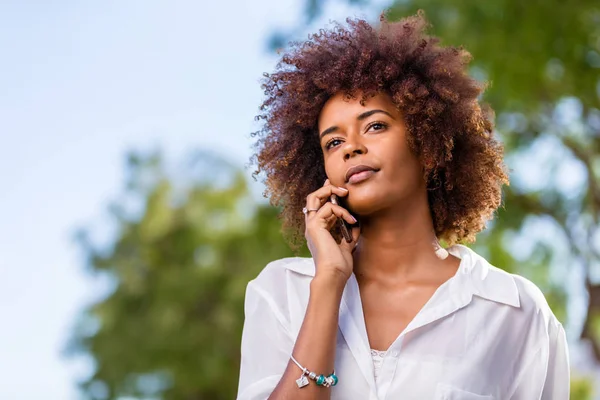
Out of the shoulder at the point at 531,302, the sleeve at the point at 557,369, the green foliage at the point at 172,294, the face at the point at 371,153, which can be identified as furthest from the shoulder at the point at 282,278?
the green foliage at the point at 172,294

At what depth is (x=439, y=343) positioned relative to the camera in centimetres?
273

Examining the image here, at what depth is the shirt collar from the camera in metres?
2.85

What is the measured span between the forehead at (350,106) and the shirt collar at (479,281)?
19.9 inches

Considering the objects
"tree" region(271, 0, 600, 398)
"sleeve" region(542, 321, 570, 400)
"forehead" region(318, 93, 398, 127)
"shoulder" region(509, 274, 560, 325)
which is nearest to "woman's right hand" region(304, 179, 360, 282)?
"forehead" region(318, 93, 398, 127)

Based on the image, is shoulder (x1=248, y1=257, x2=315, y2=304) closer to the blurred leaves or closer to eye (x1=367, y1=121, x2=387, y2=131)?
eye (x1=367, y1=121, x2=387, y2=131)

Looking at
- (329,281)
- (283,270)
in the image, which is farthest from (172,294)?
(329,281)

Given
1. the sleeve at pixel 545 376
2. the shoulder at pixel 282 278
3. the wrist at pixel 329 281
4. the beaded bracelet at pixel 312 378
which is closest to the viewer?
the beaded bracelet at pixel 312 378

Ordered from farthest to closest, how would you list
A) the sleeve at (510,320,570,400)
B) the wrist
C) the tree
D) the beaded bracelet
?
the tree, the sleeve at (510,320,570,400), the wrist, the beaded bracelet

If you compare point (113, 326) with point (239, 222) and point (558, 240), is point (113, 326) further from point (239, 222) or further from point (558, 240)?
point (558, 240)

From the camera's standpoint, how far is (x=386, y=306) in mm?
2869

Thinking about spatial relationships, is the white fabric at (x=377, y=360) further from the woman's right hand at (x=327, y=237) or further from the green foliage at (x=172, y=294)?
the green foliage at (x=172, y=294)

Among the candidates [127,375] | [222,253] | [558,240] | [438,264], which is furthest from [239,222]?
[438,264]

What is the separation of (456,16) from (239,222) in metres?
9.28

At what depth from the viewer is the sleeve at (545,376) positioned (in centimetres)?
279
